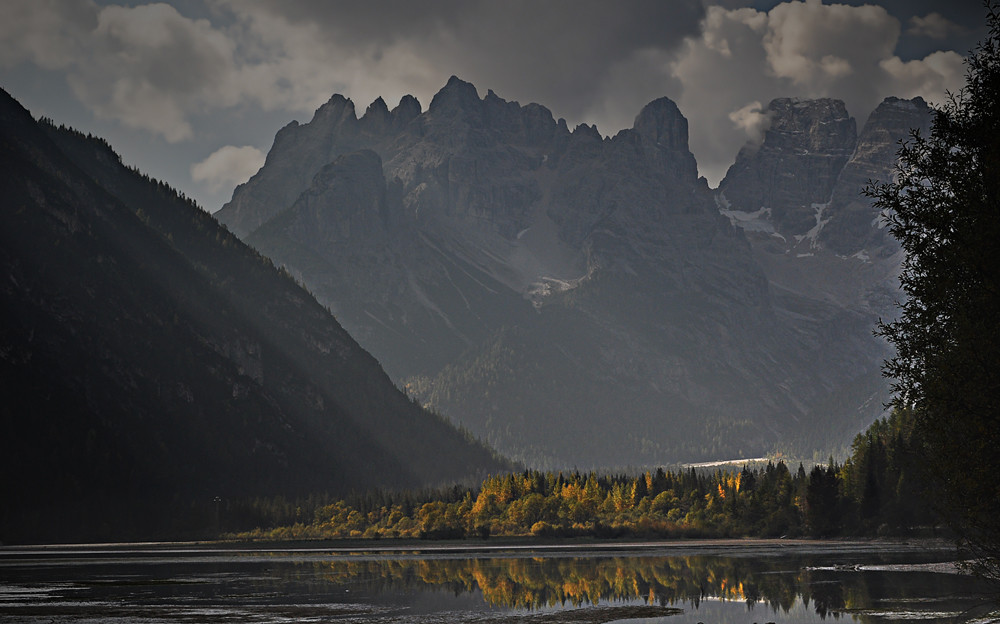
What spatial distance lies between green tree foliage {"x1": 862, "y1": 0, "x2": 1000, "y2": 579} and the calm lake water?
30.6 meters

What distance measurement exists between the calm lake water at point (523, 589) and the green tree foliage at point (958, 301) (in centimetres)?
3060

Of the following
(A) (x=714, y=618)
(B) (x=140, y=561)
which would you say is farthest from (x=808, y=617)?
(B) (x=140, y=561)

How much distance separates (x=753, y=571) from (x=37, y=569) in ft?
360

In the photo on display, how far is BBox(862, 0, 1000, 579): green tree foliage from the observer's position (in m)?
39.5

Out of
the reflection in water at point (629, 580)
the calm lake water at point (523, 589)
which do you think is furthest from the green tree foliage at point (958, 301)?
the reflection in water at point (629, 580)

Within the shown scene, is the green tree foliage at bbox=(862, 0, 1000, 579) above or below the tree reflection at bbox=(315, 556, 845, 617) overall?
above

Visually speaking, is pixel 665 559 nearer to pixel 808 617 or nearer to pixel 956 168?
pixel 808 617

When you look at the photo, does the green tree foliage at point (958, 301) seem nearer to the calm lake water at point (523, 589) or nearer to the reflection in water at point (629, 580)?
the calm lake water at point (523, 589)

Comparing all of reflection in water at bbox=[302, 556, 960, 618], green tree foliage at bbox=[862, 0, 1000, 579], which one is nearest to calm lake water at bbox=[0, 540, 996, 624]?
reflection in water at bbox=[302, 556, 960, 618]

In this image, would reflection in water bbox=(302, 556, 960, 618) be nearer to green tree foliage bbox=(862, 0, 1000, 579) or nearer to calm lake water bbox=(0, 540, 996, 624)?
calm lake water bbox=(0, 540, 996, 624)

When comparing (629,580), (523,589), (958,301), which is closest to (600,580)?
(629,580)

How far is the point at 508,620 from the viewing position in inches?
3155

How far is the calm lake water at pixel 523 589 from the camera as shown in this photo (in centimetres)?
8219

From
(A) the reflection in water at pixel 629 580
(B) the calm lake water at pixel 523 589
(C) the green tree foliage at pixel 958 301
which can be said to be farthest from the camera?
(A) the reflection in water at pixel 629 580
